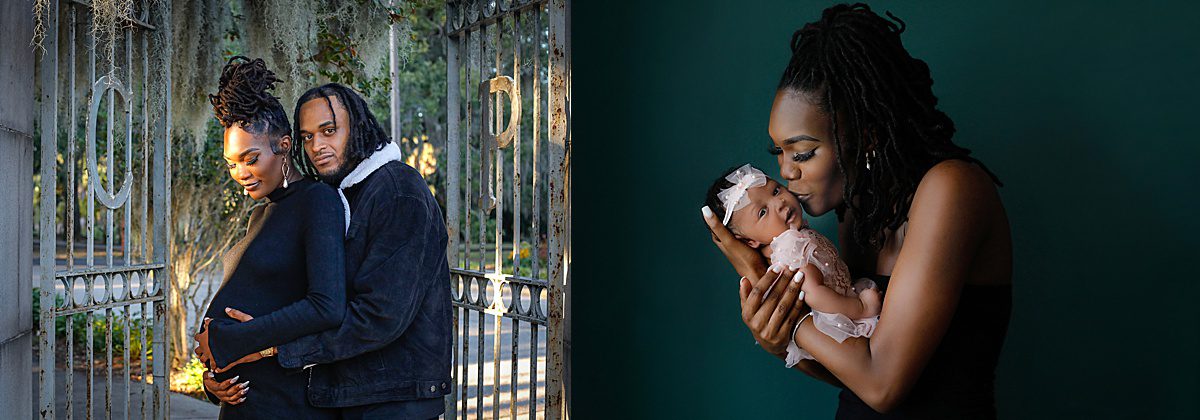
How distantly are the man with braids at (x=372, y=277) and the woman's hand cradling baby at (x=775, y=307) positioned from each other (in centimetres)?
110

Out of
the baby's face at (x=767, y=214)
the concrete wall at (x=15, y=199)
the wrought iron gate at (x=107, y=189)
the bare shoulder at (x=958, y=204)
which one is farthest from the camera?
the wrought iron gate at (x=107, y=189)

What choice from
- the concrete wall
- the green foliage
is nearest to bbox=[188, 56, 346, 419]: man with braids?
the concrete wall

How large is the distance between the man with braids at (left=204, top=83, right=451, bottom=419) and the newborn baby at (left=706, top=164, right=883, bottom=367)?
37.7 inches

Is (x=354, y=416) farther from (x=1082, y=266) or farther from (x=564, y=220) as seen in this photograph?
(x=1082, y=266)

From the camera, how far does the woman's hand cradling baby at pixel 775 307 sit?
1.43 metres

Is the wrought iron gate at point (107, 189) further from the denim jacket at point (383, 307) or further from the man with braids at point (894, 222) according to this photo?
the man with braids at point (894, 222)

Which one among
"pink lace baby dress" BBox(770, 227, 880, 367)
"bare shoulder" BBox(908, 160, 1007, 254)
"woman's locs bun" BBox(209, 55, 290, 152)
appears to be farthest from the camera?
"woman's locs bun" BBox(209, 55, 290, 152)

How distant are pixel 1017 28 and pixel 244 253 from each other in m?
1.91

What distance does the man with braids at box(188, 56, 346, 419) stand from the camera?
7.30 feet

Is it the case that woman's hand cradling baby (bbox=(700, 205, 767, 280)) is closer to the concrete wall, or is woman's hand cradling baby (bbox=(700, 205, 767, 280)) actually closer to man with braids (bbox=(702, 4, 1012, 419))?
man with braids (bbox=(702, 4, 1012, 419))

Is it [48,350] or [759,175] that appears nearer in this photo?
[759,175]

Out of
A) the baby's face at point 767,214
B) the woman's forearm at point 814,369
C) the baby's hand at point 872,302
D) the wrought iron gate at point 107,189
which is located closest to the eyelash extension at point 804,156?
the baby's face at point 767,214

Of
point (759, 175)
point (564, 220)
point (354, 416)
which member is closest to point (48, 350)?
point (354, 416)

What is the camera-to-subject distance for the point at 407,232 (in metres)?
2.28
